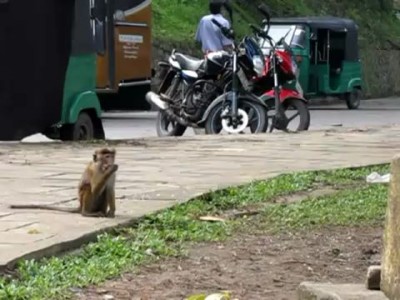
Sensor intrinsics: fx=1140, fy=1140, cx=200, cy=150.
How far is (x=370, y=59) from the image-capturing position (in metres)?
36.7

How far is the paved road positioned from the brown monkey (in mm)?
9232

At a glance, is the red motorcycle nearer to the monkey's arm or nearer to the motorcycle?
the motorcycle

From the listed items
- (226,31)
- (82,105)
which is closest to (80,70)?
(82,105)

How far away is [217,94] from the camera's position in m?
14.3

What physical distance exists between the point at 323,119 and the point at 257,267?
59.0 ft

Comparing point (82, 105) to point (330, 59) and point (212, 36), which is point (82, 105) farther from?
point (330, 59)

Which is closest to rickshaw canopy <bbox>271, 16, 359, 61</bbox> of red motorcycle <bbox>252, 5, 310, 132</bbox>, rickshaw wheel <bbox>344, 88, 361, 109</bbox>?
rickshaw wheel <bbox>344, 88, 361, 109</bbox>

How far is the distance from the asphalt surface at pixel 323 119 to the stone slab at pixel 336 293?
9.17 meters

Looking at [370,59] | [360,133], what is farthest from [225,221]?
[370,59]

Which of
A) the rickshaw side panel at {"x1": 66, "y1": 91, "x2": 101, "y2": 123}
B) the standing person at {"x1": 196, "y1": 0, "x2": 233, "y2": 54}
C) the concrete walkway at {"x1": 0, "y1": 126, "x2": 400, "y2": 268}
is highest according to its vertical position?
the standing person at {"x1": 196, "y1": 0, "x2": 233, "y2": 54}

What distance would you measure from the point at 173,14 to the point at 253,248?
2570 cm

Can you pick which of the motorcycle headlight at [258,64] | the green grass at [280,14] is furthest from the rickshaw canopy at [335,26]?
the motorcycle headlight at [258,64]

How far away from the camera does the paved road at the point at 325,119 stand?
1822 centimetres

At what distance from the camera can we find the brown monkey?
6.40 meters
